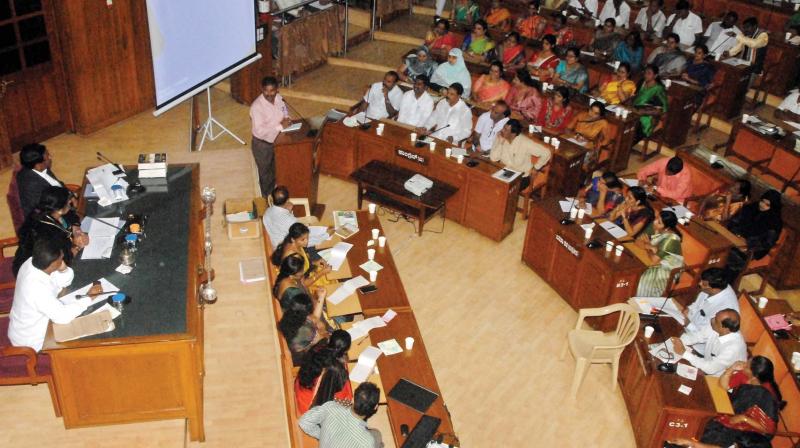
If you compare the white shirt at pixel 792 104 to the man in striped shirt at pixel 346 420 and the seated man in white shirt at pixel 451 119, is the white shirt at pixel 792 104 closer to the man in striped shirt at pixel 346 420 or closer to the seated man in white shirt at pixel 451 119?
the seated man in white shirt at pixel 451 119

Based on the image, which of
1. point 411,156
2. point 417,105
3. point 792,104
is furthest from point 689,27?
point 411,156

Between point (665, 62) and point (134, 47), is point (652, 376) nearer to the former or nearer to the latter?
point (665, 62)

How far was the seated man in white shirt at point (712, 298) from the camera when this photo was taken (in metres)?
6.60

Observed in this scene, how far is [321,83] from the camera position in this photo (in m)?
12.1

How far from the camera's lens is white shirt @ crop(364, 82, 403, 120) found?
397 inches

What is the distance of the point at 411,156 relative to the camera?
365 inches

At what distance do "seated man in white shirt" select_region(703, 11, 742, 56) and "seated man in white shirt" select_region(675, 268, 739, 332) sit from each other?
6667mm

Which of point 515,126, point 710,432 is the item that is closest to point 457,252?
point 515,126

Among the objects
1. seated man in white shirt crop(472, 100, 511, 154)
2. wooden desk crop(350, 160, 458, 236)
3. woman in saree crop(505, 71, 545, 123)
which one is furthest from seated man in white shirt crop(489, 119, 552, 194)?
woman in saree crop(505, 71, 545, 123)

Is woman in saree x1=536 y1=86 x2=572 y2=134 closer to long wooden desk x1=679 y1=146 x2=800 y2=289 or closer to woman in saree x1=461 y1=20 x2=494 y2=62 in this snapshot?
long wooden desk x1=679 y1=146 x2=800 y2=289

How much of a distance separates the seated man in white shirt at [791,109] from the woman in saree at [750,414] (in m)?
5.88

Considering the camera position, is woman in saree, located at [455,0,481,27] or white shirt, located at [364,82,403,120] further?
woman in saree, located at [455,0,481,27]

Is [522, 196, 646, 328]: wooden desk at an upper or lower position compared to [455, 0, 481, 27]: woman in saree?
lower

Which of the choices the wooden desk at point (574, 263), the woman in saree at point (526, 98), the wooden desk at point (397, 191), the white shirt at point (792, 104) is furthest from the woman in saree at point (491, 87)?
the white shirt at point (792, 104)
